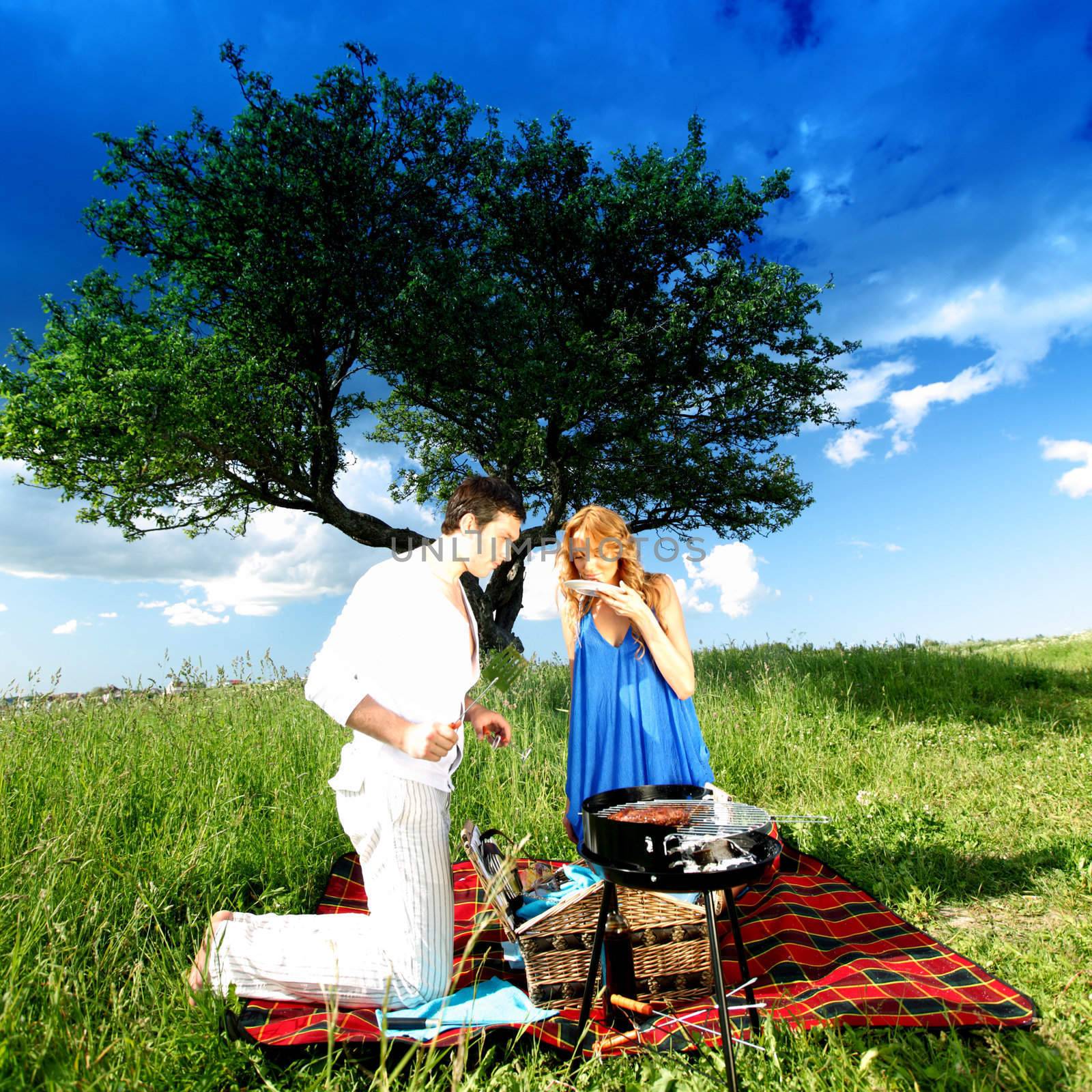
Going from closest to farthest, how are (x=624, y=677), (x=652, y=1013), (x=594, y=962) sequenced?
(x=594, y=962) < (x=652, y=1013) < (x=624, y=677)

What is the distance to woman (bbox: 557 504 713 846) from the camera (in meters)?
3.86

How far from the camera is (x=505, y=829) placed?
5207 millimetres

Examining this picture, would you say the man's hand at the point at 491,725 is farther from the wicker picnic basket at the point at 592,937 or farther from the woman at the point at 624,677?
the woman at the point at 624,677

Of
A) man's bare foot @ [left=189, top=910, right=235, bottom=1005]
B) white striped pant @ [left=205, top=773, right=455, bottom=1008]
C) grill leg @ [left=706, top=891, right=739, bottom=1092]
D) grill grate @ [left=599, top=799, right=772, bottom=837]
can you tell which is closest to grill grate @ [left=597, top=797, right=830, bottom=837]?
grill grate @ [left=599, top=799, right=772, bottom=837]

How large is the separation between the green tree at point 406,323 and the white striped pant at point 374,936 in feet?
35.0

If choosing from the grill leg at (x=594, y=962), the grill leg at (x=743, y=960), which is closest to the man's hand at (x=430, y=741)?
the grill leg at (x=594, y=962)

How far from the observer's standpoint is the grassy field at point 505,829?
8.77 feet

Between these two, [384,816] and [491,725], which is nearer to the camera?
[384,816]

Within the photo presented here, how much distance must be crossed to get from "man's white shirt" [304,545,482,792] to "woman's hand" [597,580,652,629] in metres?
0.82

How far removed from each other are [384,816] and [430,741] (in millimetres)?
470

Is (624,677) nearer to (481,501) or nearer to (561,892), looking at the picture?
(561,892)

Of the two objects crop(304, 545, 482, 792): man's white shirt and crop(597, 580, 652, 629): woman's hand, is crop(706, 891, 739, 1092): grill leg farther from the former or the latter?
crop(597, 580, 652, 629): woman's hand

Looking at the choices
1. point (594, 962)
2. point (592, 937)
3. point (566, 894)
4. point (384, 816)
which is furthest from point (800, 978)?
point (384, 816)

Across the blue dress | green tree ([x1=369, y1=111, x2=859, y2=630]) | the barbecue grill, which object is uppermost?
green tree ([x1=369, y1=111, x2=859, y2=630])
